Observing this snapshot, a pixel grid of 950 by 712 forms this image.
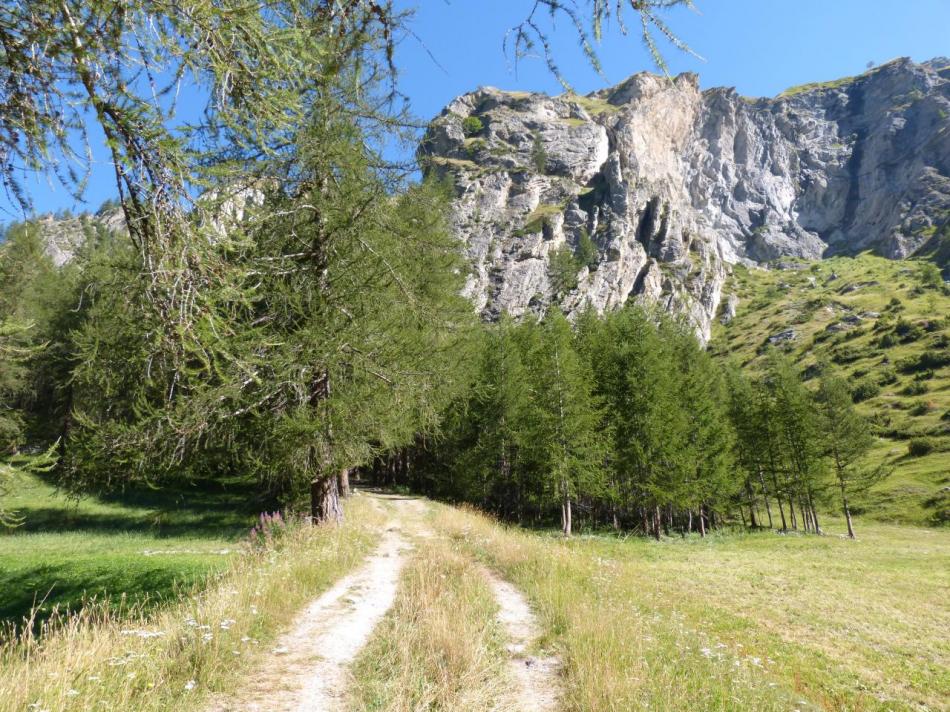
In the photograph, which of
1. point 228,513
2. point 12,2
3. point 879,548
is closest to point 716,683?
point 12,2

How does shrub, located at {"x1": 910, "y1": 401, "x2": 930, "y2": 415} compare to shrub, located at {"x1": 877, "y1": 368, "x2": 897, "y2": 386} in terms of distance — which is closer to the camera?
shrub, located at {"x1": 910, "y1": 401, "x2": 930, "y2": 415}

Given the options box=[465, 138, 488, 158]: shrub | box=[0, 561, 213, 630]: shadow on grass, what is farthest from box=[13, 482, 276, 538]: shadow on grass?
box=[465, 138, 488, 158]: shrub

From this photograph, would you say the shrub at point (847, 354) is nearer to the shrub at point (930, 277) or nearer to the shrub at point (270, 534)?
the shrub at point (930, 277)

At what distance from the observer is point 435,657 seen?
4477mm

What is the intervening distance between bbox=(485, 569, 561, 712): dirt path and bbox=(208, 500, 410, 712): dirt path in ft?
5.23

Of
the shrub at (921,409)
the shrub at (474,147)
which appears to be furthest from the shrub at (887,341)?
the shrub at (474,147)

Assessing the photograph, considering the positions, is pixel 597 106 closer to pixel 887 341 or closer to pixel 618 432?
pixel 887 341

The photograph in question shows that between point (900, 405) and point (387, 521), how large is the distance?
83.1m

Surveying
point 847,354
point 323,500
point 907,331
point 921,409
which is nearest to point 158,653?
point 323,500

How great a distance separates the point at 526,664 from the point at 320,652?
2147 mm

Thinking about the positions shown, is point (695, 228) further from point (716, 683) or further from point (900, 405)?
point (716, 683)

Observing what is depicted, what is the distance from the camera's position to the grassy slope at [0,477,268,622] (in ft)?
35.1

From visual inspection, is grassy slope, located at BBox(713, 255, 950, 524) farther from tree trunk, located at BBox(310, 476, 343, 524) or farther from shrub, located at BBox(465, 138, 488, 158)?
shrub, located at BBox(465, 138, 488, 158)

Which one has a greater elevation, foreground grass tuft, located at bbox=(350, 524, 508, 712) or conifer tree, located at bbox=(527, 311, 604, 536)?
conifer tree, located at bbox=(527, 311, 604, 536)
